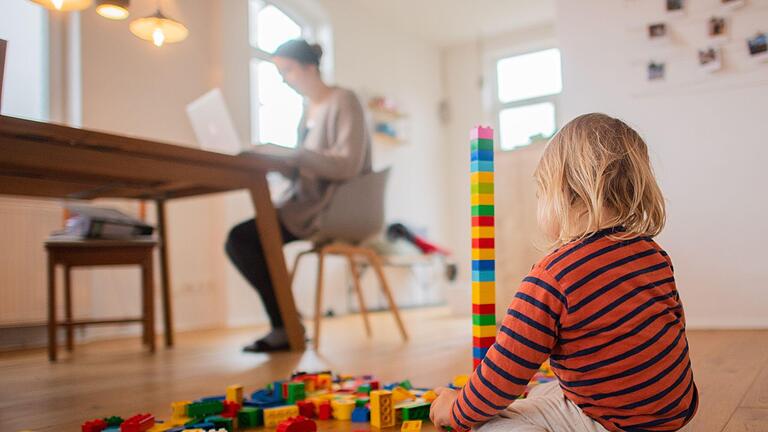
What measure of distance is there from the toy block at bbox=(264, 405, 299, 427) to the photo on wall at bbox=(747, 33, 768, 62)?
2.30 meters

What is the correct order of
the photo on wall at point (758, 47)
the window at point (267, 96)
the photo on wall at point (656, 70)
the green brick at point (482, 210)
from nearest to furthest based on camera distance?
Result: the green brick at point (482, 210) → the photo on wall at point (758, 47) → the photo on wall at point (656, 70) → the window at point (267, 96)

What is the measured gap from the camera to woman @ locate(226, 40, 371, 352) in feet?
8.08

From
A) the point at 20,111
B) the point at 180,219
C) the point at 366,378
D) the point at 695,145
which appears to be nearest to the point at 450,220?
the point at 180,219

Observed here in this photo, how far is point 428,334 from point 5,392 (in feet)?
5.80

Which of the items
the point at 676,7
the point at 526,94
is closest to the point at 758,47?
the point at 676,7

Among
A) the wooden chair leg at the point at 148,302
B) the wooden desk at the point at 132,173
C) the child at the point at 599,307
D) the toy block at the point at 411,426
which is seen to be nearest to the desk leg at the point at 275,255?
the wooden desk at the point at 132,173

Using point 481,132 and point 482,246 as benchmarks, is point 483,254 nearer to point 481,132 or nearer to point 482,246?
point 482,246

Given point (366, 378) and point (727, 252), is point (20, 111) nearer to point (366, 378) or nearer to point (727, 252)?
point (366, 378)

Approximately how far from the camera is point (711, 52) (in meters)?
2.62

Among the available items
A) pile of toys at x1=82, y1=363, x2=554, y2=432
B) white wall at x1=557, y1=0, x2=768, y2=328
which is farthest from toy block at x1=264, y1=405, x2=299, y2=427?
white wall at x1=557, y1=0, x2=768, y2=328

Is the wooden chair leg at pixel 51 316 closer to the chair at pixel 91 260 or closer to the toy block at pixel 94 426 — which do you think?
the chair at pixel 91 260

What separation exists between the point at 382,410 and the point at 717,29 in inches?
89.3

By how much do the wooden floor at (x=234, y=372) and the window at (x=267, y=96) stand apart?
67.5 inches

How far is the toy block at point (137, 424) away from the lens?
113cm
